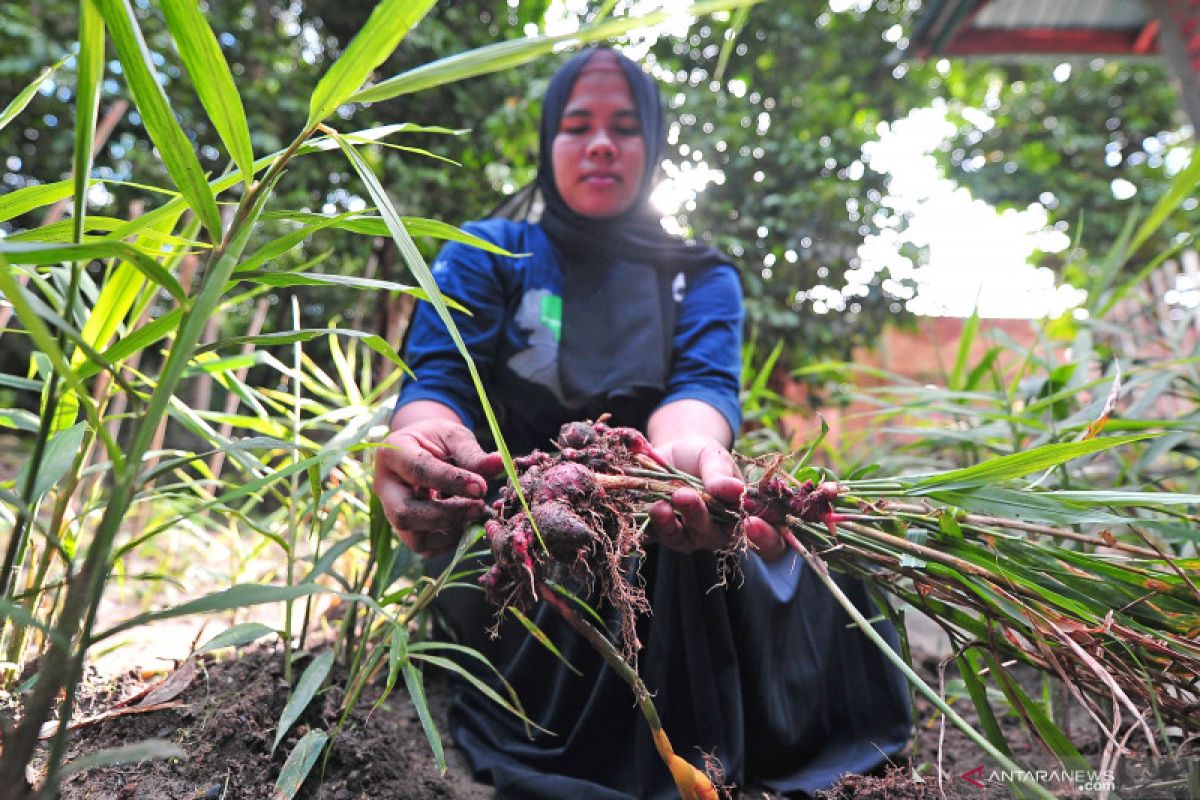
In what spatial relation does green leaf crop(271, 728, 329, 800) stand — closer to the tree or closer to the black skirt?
the black skirt

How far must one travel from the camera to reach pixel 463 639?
1170mm

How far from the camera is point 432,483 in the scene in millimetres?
764

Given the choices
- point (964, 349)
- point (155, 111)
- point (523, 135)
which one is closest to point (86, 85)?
point (155, 111)

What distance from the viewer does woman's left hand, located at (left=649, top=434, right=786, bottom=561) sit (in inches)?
29.3

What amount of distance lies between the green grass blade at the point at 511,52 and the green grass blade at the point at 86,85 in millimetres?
152

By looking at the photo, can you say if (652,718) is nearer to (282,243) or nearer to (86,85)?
(282,243)

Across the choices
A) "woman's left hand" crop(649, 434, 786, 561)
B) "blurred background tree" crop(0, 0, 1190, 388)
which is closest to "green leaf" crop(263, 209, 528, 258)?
"woman's left hand" crop(649, 434, 786, 561)

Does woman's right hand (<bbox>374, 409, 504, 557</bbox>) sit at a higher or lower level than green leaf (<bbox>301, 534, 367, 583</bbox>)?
higher

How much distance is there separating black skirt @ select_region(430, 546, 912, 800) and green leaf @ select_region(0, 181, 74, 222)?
712 mm

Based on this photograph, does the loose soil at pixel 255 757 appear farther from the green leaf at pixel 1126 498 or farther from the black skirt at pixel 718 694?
the green leaf at pixel 1126 498

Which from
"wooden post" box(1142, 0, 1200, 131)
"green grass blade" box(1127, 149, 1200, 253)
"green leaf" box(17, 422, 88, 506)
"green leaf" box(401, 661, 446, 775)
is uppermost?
"wooden post" box(1142, 0, 1200, 131)

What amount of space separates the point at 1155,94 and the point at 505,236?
289 inches

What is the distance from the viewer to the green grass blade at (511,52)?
1.23 ft

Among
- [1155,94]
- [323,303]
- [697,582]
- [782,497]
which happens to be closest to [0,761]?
[782,497]
